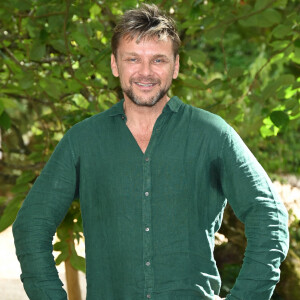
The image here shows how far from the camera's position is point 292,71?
11.7 metres

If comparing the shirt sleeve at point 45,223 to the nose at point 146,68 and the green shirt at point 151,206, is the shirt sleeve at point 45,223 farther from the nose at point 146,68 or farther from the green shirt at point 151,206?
the nose at point 146,68

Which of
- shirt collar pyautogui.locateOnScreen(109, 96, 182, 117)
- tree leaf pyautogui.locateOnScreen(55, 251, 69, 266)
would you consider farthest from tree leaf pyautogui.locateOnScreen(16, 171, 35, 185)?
shirt collar pyautogui.locateOnScreen(109, 96, 182, 117)

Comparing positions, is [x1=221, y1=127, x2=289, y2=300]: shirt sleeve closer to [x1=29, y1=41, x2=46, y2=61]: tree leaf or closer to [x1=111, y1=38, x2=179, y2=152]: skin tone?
[x1=111, y1=38, x2=179, y2=152]: skin tone

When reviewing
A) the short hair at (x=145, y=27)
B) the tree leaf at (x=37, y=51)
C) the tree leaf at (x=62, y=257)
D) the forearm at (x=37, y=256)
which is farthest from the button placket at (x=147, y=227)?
the tree leaf at (x=37, y=51)

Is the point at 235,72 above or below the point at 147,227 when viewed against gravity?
above

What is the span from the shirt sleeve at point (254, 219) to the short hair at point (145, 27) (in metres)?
0.43

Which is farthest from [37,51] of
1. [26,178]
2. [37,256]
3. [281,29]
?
[37,256]

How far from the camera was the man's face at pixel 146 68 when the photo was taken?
2270mm

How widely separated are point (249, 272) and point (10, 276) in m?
6.40

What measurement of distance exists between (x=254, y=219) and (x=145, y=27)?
0.79 m

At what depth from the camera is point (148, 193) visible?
221 cm

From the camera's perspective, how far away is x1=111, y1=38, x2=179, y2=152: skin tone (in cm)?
227

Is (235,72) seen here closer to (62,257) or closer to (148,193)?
(62,257)

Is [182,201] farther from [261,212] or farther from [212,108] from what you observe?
[212,108]
